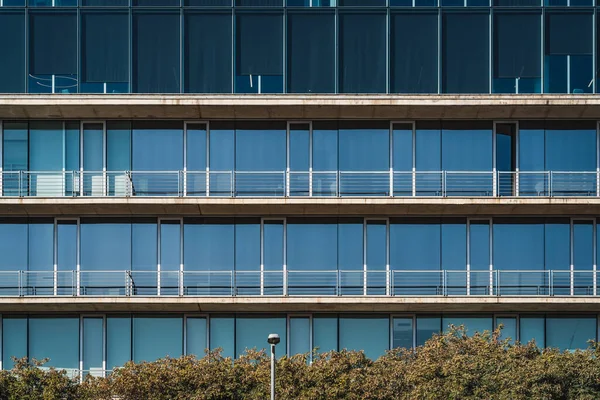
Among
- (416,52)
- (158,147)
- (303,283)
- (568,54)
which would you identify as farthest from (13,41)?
(568,54)

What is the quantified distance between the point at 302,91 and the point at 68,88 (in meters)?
7.50

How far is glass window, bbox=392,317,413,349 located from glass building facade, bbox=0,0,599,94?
754 cm

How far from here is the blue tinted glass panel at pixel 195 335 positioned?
33.8 meters

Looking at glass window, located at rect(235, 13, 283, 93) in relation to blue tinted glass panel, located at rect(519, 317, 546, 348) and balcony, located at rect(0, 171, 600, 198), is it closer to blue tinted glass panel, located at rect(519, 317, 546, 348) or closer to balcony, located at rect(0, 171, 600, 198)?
balcony, located at rect(0, 171, 600, 198)

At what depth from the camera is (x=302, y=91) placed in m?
32.8

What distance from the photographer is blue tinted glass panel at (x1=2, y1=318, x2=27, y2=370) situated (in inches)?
1320

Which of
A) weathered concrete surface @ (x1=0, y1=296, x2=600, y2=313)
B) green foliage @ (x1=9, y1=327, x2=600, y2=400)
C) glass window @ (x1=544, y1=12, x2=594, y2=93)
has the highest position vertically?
glass window @ (x1=544, y1=12, x2=594, y2=93)

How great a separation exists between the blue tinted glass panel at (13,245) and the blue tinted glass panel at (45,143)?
79.9 inches

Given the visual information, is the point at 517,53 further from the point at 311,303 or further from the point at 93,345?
the point at 93,345

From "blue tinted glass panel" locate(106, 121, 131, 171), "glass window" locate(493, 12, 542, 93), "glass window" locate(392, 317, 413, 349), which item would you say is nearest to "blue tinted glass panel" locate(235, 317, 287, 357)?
"glass window" locate(392, 317, 413, 349)

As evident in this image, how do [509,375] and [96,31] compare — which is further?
[96,31]

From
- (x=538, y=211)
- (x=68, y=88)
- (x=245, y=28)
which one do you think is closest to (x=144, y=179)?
(x=68, y=88)

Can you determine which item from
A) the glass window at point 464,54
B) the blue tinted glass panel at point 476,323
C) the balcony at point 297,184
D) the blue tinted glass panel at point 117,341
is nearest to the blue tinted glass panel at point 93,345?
the blue tinted glass panel at point 117,341

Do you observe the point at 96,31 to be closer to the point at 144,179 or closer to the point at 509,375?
the point at 144,179
